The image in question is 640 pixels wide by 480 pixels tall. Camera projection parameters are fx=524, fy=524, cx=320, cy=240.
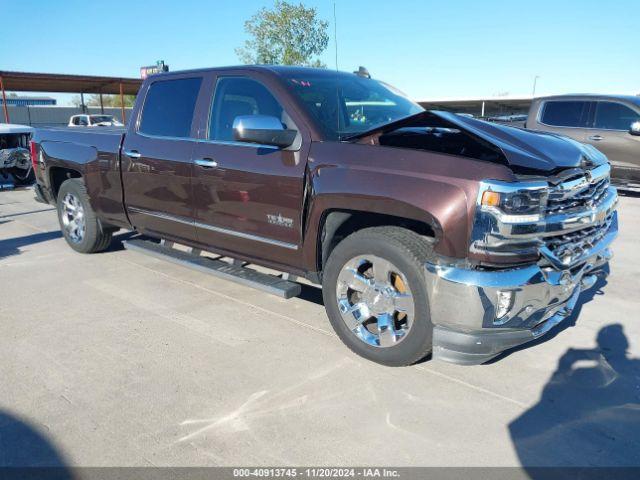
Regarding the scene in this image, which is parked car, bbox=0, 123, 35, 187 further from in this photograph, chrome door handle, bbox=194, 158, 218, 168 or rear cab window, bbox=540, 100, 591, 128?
rear cab window, bbox=540, 100, 591, 128

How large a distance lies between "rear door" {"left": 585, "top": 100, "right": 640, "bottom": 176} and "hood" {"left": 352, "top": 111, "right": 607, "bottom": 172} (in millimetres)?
6886

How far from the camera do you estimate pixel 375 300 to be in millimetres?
3357

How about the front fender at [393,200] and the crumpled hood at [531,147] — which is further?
the crumpled hood at [531,147]

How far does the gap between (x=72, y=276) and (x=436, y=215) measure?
406 centimetres

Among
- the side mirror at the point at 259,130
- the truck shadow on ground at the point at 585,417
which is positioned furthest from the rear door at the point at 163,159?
the truck shadow on ground at the point at 585,417

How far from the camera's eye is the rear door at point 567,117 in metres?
9.98

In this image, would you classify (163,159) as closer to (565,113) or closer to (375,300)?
(375,300)

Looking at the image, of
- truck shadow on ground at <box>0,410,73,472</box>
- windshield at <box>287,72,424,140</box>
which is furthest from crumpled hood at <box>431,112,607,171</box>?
truck shadow on ground at <box>0,410,73,472</box>

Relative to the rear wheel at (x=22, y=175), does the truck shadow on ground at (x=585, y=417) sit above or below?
below

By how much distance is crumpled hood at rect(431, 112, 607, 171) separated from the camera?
3037 mm

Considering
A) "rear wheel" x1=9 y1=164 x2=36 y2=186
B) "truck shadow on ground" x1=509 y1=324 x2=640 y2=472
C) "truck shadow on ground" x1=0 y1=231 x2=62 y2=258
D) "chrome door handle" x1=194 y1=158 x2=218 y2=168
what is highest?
"chrome door handle" x1=194 y1=158 x2=218 y2=168

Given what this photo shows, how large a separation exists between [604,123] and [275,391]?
30.4 ft

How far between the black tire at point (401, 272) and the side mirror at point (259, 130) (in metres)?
0.87

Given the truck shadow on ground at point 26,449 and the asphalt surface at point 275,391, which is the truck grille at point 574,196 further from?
the truck shadow on ground at point 26,449
